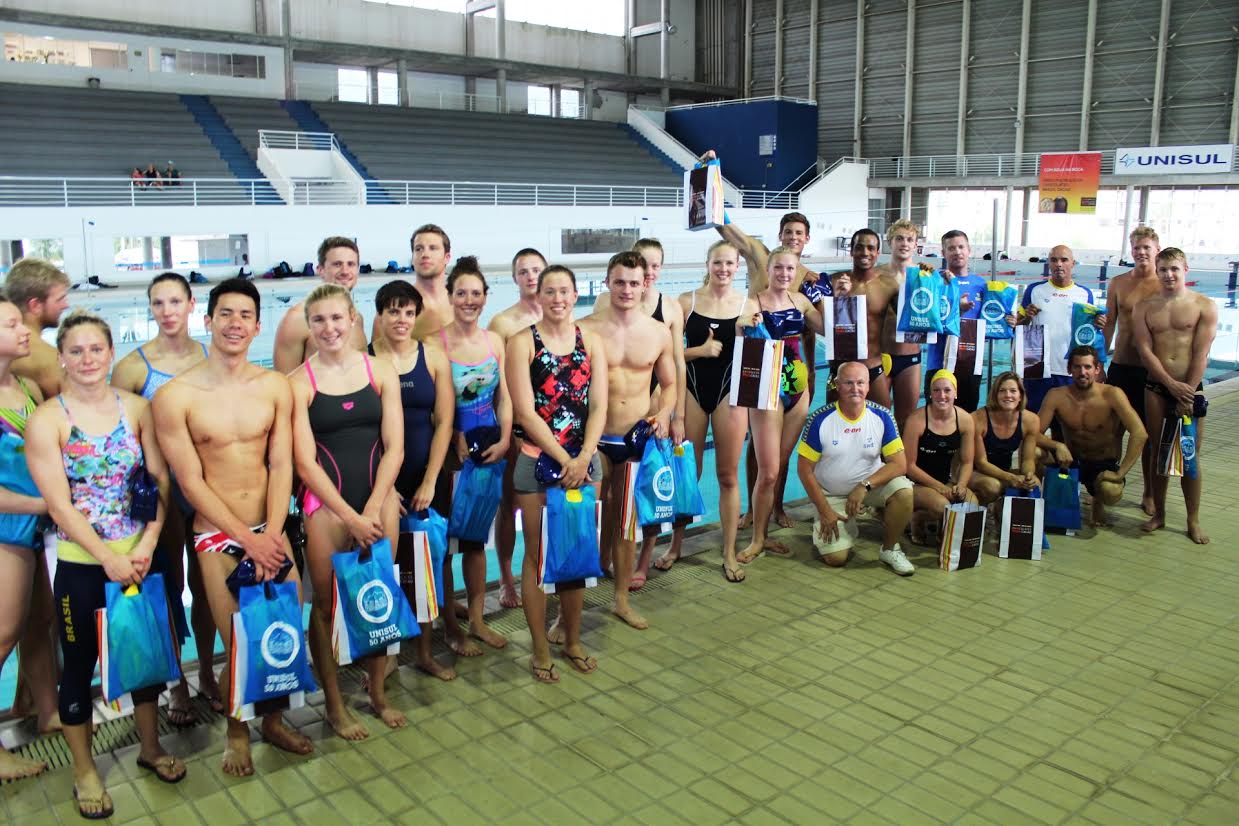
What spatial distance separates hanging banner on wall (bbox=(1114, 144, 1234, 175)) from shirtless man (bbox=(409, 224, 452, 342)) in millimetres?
21984

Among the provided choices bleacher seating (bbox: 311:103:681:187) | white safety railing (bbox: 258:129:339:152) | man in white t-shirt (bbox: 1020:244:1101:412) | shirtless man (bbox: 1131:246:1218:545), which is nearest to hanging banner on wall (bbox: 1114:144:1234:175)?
bleacher seating (bbox: 311:103:681:187)

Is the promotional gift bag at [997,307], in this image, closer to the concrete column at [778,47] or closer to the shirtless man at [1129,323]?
the shirtless man at [1129,323]

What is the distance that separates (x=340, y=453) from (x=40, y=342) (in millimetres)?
1045

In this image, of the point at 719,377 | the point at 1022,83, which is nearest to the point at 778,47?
the point at 1022,83

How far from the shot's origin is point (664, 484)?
4.22 metres

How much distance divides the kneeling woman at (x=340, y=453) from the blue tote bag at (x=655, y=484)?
1163 millimetres

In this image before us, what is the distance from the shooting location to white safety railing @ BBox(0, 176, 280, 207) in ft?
57.9

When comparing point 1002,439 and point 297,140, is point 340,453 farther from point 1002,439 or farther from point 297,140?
point 297,140

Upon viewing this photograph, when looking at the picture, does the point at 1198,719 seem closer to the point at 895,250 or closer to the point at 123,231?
the point at 895,250

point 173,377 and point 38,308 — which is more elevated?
point 38,308

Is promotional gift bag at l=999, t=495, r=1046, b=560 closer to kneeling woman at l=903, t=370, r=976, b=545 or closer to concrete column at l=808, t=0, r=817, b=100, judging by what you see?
kneeling woman at l=903, t=370, r=976, b=545

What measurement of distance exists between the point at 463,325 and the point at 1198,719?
3007 millimetres

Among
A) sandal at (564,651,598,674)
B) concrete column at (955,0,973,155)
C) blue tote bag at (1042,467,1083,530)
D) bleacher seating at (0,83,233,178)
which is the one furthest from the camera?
concrete column at (955,0,973,155)

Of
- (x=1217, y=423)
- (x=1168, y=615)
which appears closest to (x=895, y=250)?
(x=1168, y=615)
